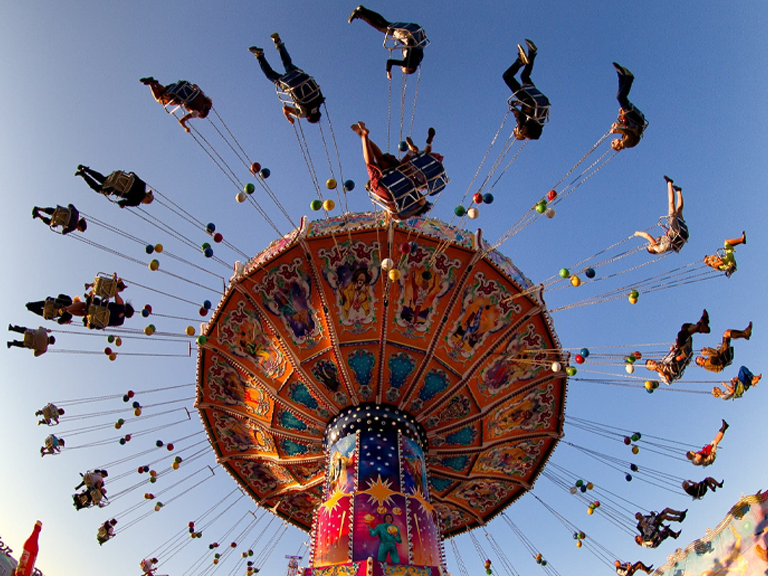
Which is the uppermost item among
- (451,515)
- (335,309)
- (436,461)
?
(335,309)

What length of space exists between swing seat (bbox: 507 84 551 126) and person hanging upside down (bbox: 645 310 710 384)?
4657 millimetres

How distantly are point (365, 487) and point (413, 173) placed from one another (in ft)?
19.4

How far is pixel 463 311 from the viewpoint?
11711 mm

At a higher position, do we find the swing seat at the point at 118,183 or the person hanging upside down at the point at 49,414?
the swing seat at the point at 118,183

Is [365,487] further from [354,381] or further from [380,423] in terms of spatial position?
[354,381]

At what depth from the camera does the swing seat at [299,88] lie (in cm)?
950

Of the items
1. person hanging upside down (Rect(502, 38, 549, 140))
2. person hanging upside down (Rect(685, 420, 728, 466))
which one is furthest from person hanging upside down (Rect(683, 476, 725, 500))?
person hanging upside down (Rect(502, 38, 549, 140))

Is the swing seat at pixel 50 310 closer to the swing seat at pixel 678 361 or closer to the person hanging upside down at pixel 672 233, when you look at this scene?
the person hanging upside down at pixel 672 233

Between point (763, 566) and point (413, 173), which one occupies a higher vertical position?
point (413, 173)

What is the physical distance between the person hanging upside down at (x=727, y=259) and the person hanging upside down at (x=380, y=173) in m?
4.92

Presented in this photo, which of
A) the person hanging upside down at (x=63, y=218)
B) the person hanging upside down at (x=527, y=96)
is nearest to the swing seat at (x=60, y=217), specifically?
the person hanging upside down at (x=63, y=218)

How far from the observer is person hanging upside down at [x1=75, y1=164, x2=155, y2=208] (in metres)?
10.2

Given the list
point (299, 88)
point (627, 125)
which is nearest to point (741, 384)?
point (627, 125)

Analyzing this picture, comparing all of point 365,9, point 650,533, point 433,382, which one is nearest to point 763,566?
point 650,533
